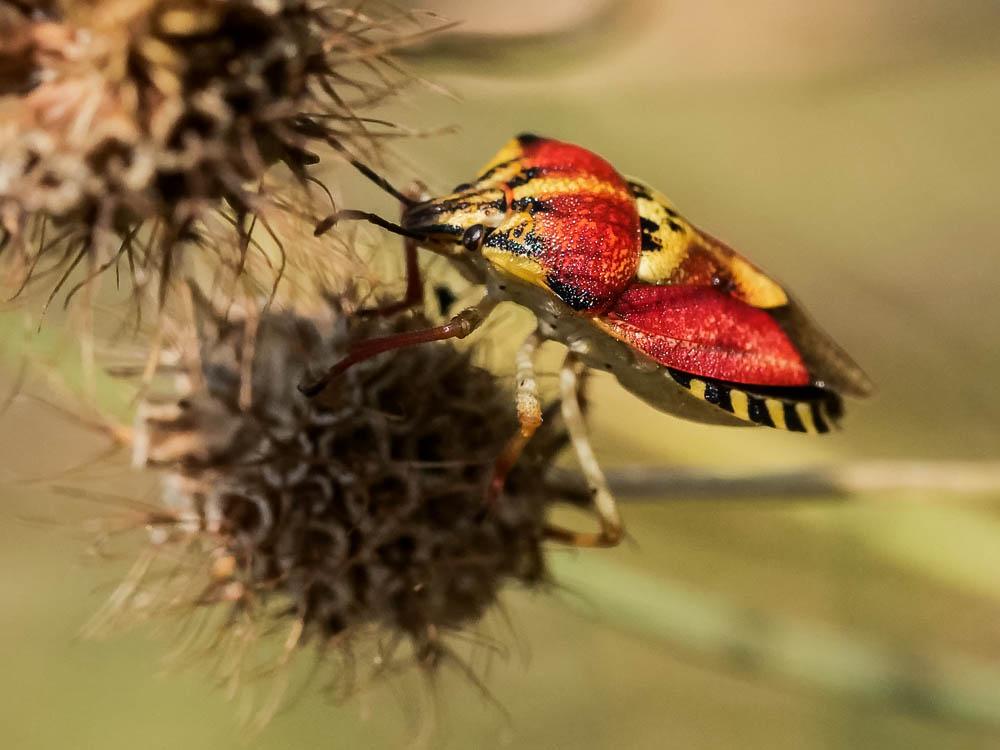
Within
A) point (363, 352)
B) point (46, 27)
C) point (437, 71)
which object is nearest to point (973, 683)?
point (363, 352)

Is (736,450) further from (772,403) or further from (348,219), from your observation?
(348,219)

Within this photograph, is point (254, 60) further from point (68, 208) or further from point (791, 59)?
point (791, 59)

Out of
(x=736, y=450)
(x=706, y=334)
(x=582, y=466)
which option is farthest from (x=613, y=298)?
(x=736, y=450)

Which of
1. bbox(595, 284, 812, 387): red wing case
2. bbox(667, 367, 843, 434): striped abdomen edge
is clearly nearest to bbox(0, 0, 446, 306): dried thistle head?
bbox(595, 284, 812, 387): red wing case

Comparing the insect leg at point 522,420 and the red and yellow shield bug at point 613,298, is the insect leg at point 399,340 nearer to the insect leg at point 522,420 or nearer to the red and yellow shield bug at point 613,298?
the red and yellow shield bug at point 613,298

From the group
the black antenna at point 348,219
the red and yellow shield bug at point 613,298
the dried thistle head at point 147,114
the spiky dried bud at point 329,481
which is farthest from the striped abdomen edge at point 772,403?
the dried thistle head at point 147,114

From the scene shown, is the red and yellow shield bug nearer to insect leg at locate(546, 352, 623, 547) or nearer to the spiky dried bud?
insect leg at locate(546, 352, 623, 547)
